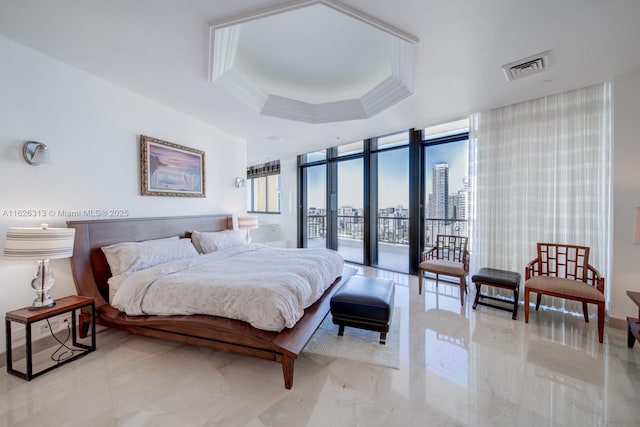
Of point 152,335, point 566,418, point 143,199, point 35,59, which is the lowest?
point 566,418

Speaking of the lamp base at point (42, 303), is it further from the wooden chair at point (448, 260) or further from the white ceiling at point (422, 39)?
the wooden chair at point (448, 260)

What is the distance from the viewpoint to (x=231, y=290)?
2.08 meters

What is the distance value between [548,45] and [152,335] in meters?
4.31

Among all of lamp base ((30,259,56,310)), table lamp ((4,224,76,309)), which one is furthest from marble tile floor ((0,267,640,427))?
table lamp ((4,224,76,309))

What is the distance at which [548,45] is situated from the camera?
2188mm

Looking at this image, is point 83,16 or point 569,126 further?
point 569,126

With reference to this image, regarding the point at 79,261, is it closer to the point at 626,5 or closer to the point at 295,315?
the point at 295,315

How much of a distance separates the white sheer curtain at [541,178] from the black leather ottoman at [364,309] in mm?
2135

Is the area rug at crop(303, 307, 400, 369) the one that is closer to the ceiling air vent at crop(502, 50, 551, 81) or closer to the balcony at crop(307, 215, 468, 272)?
the balcony at crop(307, 215, 468, 272)

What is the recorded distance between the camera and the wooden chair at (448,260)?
3.39 m

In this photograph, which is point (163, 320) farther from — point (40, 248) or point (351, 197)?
point (351, 197)

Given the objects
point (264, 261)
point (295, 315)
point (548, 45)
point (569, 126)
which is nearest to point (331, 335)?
point (295, 315)

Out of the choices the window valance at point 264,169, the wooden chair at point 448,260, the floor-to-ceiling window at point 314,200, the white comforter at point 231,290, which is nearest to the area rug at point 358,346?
the white comforter at point 231,290

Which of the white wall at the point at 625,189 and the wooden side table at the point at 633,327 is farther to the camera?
the white wall at the point at 625,189
